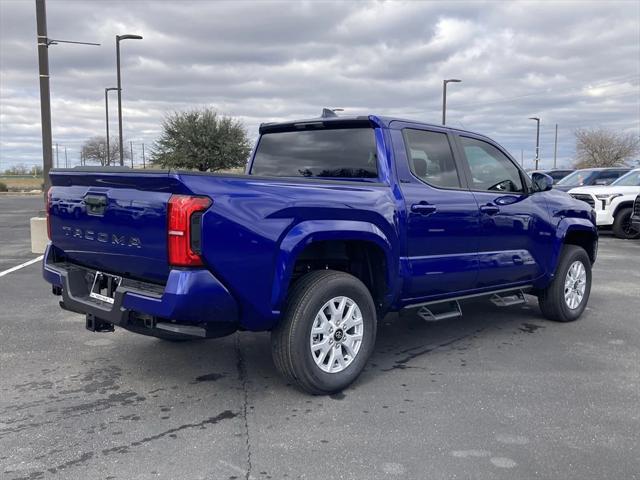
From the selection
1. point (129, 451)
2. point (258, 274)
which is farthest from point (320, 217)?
point (129, 451)

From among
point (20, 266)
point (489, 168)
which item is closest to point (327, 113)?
point (489, 168)

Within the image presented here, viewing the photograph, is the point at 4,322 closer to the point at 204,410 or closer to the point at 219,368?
the point at 219,368

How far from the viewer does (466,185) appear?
529cm

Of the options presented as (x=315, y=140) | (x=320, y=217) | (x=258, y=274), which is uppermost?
(x=315, y=140)

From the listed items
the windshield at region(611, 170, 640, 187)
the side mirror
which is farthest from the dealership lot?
the windshield at region(611, 170, 640, 187)

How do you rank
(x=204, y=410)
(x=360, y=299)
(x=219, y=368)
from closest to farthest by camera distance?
(x=204, y=410)
(x=360, y=299)
(x=219, y=368)

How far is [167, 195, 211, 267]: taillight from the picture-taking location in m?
3.45

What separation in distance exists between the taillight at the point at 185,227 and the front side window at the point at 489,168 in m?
2.81

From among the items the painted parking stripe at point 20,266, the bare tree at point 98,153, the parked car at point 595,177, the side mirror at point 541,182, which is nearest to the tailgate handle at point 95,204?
the side mirror at point 541,182

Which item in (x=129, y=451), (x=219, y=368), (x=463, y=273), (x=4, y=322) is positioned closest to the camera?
(x=129, y=451)

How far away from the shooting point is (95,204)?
397cm

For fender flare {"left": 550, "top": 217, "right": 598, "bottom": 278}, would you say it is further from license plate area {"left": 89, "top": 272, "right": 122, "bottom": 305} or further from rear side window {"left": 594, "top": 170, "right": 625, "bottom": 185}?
rear side window {"left": 594, "top": 170, "right": 625, "bottom": 185}

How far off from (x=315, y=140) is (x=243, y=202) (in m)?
Answer: 1.76

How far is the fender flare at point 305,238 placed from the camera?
12.5ft
